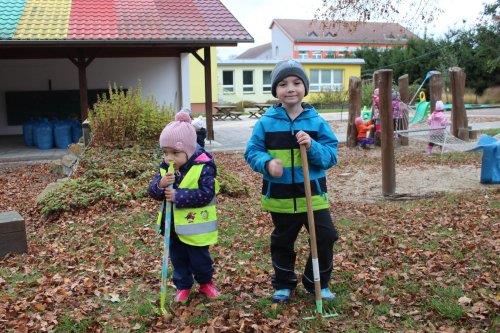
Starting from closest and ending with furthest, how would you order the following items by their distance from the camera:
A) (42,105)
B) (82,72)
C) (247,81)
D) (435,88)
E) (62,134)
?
(435,88) → (82,72) → (62,134) → (42,105) → (247,81)

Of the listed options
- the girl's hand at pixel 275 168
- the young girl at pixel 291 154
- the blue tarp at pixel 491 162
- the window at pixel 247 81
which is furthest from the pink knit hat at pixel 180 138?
the window at pixel 247 81

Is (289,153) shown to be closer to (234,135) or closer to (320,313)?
(320,313)

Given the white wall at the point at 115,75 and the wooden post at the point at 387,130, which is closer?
the wooden post at the point at 387,130

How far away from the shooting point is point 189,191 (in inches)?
149

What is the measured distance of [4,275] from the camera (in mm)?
5121

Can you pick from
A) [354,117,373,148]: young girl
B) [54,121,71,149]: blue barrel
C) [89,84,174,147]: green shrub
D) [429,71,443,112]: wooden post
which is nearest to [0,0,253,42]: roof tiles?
[54,121,71,149]: blue barrel

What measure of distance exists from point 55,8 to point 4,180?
7145mm

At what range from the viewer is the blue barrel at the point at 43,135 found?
51.6 ft

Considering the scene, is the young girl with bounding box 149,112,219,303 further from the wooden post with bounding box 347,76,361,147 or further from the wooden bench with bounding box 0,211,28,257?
the wooden post with bounding box 347,76,361,147

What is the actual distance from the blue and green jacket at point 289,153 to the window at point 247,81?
127ft

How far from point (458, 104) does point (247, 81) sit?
2871cm

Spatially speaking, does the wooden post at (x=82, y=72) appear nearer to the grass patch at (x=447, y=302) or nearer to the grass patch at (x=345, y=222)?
the grass patch at (x=345, y=222)

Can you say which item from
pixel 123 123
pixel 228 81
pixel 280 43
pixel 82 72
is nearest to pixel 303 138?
pixel 123 123

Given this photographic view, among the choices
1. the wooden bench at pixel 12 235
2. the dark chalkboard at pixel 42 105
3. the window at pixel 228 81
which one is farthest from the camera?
the window at pixel 228 81
